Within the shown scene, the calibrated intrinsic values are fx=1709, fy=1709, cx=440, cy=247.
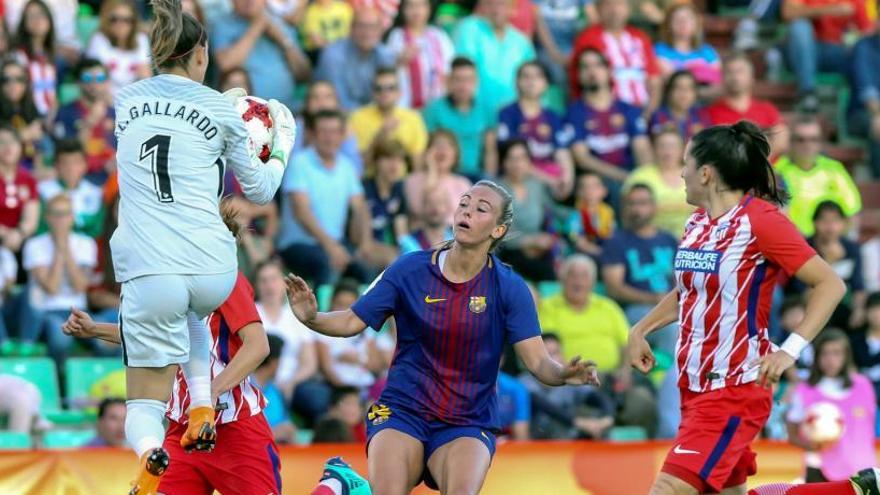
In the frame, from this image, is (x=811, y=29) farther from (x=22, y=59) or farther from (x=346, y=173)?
(x=22, y=59)

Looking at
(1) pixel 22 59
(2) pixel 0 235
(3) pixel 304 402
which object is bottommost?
(3) pixel 304 402

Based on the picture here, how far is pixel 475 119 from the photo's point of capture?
1483cm

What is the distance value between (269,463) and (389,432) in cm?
57

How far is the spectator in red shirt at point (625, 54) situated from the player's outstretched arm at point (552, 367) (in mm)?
7853

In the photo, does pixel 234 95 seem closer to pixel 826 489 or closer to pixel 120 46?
pixel 826 489

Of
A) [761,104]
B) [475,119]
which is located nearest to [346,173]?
[475,119]

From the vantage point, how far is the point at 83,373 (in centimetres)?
1206

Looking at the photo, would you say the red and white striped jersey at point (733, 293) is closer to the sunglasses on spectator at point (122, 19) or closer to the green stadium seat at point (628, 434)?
the green stadium seat at point (628, 434)

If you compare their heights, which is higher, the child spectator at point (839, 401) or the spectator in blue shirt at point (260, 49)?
the spectator in blue shirt at point (260, 49)

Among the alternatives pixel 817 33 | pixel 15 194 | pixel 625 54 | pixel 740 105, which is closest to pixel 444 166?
pixel 625 54

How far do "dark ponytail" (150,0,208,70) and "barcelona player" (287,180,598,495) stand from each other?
1.35 metres

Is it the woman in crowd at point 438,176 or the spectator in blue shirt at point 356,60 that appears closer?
the woman in crowd at point 438,176

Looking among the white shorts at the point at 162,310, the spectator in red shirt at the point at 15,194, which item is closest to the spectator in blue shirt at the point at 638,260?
the spectator in red shirt at the point at 15,194

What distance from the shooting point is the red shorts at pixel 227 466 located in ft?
25.2
